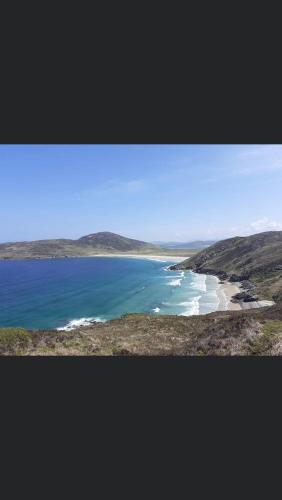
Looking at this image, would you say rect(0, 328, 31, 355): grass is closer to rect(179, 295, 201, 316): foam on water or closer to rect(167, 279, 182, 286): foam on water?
rect(179, 295, 201, 316): foam on water

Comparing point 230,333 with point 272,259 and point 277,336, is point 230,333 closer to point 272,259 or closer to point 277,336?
point 277,336

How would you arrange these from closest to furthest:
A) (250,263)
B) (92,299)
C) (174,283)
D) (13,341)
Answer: (13,341) → (92,299) → (174,283) → (250,263)

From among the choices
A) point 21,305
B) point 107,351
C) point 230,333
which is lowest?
point 21,305

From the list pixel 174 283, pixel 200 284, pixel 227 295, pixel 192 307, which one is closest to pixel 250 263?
pixel 200 284

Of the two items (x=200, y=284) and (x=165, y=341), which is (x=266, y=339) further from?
(x=200, y=284)

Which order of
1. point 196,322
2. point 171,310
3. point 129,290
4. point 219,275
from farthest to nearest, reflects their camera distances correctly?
point 219,275, point 129,290, point 171,310, point 196,322

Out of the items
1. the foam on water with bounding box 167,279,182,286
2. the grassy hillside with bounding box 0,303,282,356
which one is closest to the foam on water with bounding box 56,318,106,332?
the grassy hillside with bounding box 0,303,282,356

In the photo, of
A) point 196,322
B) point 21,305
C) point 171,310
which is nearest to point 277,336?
point 196,322
